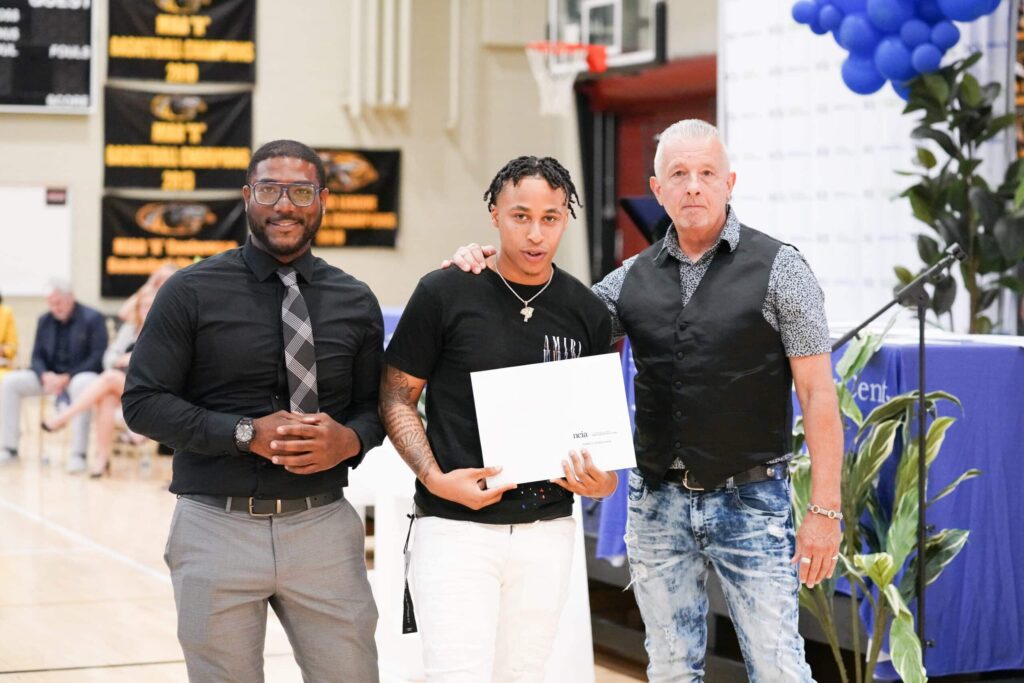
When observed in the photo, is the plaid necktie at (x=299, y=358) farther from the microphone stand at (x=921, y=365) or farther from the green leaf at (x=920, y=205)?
the green leaf at (x=920, y=205)

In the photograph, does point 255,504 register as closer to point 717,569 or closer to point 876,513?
point 717,569

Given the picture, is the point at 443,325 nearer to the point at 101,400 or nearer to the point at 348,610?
the point at 348,610

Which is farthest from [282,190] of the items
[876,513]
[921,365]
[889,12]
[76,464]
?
[76,464]

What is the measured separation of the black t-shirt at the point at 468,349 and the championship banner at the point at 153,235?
449 inches

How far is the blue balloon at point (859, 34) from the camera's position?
687 cm

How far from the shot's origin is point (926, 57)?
6.71 meters

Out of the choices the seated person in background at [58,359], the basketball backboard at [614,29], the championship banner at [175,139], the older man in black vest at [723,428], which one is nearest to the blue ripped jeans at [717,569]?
the older man in black vest at [723,428]

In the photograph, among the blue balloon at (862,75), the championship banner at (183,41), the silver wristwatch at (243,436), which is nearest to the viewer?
the silver wristwatch at (243,436)

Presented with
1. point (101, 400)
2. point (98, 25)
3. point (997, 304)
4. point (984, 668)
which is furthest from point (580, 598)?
point (98, 25)

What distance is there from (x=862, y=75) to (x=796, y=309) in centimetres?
430

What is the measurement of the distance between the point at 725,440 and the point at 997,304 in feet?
15.8

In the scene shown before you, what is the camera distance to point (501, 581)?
10.1 feet

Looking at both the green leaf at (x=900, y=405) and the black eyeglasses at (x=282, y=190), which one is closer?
the black eyeglasses at (x=282, y=190)

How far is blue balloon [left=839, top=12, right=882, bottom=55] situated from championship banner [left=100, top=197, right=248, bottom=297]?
861 cm
